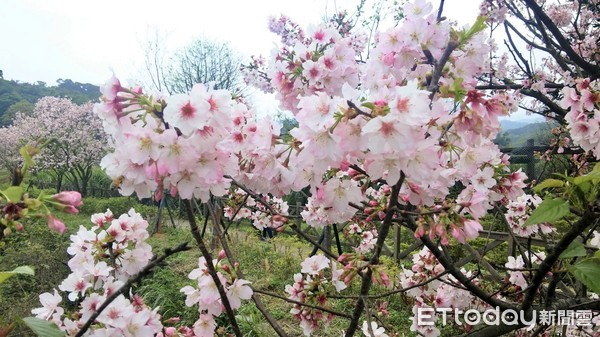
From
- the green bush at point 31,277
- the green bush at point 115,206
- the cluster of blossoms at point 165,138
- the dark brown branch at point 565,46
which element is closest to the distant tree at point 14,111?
the green bush at point 115,206

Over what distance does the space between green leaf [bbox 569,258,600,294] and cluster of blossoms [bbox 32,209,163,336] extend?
980mm

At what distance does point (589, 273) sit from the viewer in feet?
2.77

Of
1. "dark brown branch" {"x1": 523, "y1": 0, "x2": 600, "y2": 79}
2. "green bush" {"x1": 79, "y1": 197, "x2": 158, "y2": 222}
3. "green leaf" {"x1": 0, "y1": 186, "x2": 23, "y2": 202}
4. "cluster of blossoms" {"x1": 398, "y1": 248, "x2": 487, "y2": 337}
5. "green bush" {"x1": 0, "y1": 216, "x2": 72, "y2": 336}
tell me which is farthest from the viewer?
"green bush" {"x1": 79, "y1": 197, "x2": 158, "y2": 222}

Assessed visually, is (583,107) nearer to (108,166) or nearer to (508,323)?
(508,323)

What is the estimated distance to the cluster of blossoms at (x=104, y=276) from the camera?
1000 mm

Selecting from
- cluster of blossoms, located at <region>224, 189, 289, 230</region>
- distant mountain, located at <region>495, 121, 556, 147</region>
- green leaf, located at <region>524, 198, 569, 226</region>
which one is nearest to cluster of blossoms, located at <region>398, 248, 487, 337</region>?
cluster of blossoms, located at <region>224, 189, 289, 230</region>

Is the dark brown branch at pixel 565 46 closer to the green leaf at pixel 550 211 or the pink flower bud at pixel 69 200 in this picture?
the green leaf at pixel 550 211

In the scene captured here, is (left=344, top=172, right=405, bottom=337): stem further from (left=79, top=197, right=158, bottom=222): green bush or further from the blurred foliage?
the blurred foliage

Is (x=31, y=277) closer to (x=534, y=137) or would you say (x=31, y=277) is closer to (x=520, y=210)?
(x=520, y=210)

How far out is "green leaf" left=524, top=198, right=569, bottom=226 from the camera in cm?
79

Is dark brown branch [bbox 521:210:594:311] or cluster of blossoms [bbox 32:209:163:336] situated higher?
dark brown branch [bbox 521:210:594:311]

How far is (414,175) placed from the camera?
743mm

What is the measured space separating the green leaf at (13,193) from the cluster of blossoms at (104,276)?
41cm

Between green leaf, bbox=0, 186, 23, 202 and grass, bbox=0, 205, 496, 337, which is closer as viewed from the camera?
green leaf, bbox=0, 186, 23, 202
